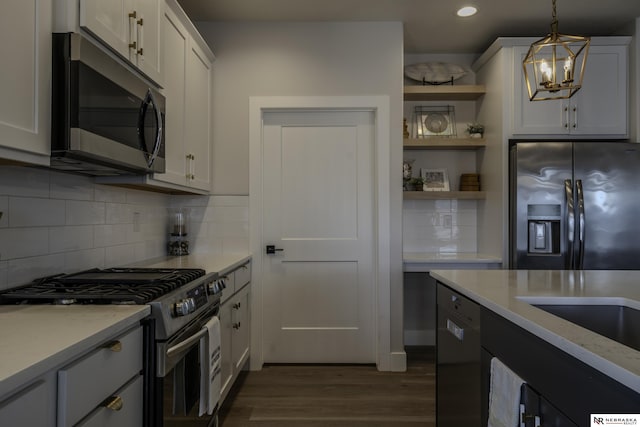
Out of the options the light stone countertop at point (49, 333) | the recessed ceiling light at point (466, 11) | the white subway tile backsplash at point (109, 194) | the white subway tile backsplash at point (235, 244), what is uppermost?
the recessed ceiling light at point (466, 11)

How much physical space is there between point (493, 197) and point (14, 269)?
3.14 metres

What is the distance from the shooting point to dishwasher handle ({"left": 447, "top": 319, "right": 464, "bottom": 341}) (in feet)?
5.80

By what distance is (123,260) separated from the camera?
2.53 meters

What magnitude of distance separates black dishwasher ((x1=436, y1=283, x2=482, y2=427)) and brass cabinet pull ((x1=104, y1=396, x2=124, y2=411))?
1.20m

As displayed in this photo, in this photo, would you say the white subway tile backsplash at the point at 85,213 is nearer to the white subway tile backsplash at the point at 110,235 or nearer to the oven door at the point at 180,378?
the white subway tile backsplash at the point at 110,235

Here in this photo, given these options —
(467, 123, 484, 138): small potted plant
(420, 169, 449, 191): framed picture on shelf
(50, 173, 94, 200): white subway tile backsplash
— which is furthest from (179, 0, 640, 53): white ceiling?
(50, 173, 94, 200): white subway tile backsplash

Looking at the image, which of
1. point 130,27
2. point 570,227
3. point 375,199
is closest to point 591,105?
point 570,227

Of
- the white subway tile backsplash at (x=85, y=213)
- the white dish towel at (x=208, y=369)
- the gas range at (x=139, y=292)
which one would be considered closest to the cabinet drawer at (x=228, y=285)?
the gas range at (x=139, y=292)

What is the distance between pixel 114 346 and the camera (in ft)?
3.98

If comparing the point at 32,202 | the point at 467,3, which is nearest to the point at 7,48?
the point at 32,202

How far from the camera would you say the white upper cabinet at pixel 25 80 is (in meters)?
1.21

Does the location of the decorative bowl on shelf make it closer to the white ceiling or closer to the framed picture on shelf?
the white ceiling

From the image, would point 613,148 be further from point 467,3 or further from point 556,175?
point 467,3

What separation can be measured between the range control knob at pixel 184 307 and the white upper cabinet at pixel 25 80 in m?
0.66
